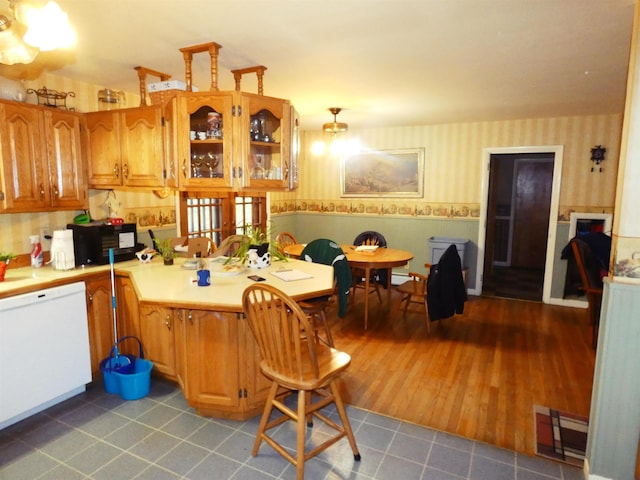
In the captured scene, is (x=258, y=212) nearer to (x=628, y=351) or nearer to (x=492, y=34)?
(x=492, y=34)

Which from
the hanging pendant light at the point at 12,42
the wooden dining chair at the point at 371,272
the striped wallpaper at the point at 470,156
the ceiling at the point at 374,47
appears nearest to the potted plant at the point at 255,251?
the ceiling at the point at 374,47

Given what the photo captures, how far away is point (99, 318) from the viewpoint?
9.78 ft

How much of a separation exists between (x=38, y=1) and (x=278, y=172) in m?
1.73

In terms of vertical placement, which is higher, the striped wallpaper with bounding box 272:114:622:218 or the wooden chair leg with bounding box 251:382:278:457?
the striped wallpaper with bounding box 272:114:622:218

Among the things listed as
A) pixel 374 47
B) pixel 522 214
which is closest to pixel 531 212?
pixel 522 214

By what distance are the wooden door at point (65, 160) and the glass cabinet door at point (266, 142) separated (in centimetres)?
150

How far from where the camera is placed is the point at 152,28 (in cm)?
233

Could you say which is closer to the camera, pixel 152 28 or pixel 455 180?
pixel 152 28

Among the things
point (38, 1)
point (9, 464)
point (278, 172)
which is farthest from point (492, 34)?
point (9, 464)

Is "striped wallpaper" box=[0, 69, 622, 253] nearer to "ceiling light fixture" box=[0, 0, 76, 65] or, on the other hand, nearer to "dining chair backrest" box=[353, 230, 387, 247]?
"dining chair backrest" box=[353, 230, 387, 247]

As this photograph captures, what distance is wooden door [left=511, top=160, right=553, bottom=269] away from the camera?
24.3 ft

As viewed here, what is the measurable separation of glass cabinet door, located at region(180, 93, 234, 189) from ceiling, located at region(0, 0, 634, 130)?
37 centimetres

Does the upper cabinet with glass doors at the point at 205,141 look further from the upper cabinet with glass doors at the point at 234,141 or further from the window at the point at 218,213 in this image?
the window at the point at 218,213

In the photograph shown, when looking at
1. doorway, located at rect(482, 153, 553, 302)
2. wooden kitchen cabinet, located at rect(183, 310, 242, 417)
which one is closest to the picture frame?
doorway, located at rect(482, 153, 553, 302)
